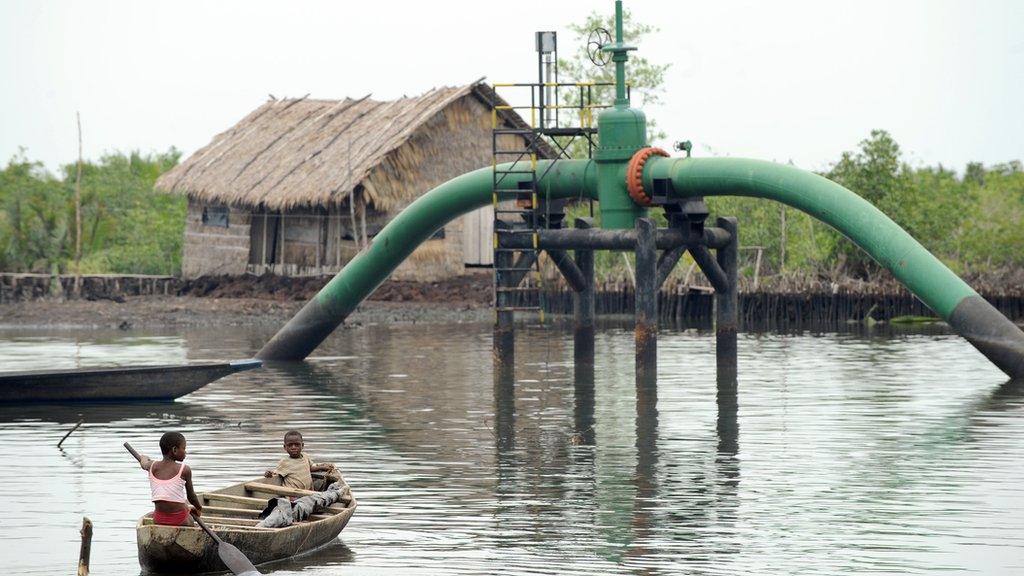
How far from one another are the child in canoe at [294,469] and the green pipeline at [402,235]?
1117 cm

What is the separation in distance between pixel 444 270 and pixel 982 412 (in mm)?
21307

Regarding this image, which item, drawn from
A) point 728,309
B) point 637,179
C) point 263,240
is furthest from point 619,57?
point 263,240

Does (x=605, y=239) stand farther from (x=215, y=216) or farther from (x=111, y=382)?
(x=215, y=216)

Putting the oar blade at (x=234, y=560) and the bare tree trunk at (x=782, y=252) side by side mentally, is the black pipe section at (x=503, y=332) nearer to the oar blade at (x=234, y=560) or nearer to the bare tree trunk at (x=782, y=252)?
the oar blade at (x=234, y=560)

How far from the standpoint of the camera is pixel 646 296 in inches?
918

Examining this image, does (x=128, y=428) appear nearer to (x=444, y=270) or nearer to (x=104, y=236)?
(x=444, y=270)

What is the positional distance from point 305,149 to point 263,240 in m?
2.63

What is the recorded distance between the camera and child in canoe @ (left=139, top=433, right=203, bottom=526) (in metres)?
12.1

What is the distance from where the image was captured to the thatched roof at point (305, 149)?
39.5 meters

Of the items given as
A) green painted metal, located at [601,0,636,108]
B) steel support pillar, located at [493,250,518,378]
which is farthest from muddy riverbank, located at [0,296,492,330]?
green painted metal, located at [601,0,636,108]

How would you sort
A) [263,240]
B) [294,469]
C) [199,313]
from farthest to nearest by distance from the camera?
1. [263,240]
2. [199,313]
3. [294,469]

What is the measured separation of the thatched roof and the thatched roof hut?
42 mm

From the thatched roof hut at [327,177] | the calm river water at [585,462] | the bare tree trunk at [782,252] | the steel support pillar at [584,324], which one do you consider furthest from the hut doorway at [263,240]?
the steel support pillar at [584,324]

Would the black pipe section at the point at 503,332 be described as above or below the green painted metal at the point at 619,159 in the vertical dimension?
below
